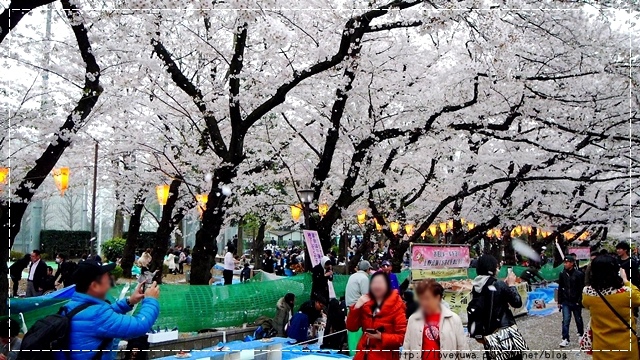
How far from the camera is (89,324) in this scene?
3.54 metres

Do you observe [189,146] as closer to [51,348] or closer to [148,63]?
[148,63]

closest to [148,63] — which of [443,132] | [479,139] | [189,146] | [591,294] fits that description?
[189,146]

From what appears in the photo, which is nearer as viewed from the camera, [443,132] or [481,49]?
[481,49]

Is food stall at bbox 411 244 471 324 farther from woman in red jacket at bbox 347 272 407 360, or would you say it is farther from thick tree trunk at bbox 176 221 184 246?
thick tree trunk at bbox 176 221 184 246

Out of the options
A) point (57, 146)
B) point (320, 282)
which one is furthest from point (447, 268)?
point (57, 146)

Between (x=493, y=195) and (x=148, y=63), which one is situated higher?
(x=148, y=63)

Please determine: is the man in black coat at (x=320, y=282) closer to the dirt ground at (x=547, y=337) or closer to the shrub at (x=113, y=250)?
the dirt ground at (x=547, y=337)

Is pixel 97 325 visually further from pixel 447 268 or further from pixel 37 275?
pixel 37 275

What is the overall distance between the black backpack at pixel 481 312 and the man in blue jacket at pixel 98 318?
10.7 feet

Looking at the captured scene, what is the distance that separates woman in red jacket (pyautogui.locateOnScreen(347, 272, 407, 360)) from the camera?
16.2ft

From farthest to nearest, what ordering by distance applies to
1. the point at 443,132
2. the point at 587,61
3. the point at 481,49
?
the point at 443,132, the point at 587,61, the point at 481,49

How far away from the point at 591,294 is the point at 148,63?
9639mm

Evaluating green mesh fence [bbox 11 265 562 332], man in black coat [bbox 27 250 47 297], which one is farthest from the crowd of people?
man in black coat [bbox 27 250 47 297]

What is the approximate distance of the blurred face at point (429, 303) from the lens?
438 cm
